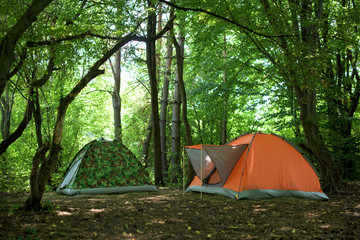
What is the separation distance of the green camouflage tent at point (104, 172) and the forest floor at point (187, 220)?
5.32 feet

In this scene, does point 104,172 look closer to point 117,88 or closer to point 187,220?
point 187,220

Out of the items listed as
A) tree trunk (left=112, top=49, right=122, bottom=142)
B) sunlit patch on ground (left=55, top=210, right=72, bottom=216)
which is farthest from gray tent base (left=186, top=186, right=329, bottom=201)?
tree trunk (left=112, top=49, right=122, bottom=142)

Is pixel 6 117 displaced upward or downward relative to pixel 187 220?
upward

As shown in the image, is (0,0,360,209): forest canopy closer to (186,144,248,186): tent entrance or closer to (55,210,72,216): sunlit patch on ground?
(55,210,72,216): sunlit patch on ground

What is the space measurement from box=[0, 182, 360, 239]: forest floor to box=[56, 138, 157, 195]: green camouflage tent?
1.62 meters

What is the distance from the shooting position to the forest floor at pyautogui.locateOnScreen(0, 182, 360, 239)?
3844 mm

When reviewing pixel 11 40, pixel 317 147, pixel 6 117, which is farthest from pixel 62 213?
pixel 6 117

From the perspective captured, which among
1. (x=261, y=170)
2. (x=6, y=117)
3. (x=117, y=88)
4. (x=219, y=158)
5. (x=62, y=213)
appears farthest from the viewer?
(x=117, y=88)

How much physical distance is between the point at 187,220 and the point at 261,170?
10.0ft

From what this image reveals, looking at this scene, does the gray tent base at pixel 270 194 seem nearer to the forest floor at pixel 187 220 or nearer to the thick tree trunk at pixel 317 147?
the forest floor at pixel 187 220

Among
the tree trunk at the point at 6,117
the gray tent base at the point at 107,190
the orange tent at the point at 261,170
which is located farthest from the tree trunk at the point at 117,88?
the orange tent at the point at 261,170

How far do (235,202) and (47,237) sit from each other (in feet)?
13.3

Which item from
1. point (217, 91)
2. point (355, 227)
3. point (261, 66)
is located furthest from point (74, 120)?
point (355, 227)

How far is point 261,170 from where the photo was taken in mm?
7301
